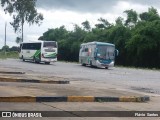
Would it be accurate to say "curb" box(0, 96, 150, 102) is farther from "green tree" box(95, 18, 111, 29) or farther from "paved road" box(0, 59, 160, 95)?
"green tree" box(95, 18, 111, 29)

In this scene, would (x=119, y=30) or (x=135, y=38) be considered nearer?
(x=135, y=38)

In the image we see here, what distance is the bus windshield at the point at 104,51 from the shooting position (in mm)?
41906

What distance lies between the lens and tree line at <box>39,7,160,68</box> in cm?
6209

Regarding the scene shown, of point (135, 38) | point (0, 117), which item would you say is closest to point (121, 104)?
point (0, 117)

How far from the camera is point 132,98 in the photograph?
505 inches

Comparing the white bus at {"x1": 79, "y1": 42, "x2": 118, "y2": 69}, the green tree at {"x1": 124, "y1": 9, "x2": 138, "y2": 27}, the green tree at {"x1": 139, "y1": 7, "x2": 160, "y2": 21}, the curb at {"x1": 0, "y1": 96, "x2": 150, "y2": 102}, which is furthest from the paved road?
the green tree at {"x1": 124, "y1": 9, "x2": 138, "y2": 27}

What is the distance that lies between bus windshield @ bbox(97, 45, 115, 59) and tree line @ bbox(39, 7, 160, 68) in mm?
20103

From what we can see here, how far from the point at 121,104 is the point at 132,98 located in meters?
1.12

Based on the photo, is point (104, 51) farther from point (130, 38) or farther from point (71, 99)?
point (71, 99)

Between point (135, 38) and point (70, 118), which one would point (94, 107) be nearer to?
point (70, 118)

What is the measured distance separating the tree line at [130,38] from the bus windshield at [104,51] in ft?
66.0

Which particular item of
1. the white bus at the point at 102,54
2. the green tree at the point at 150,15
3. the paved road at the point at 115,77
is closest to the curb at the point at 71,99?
the paved road at the point at 115,77

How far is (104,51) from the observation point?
4219 centimetres

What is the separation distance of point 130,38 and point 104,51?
84.1 ft
